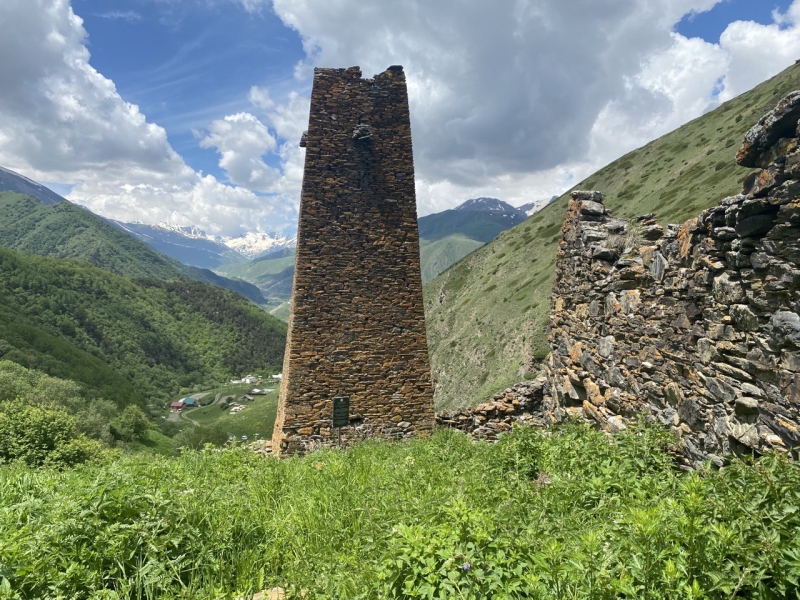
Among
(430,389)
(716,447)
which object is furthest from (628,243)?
(430,389)

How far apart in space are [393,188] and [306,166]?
2.10 metres

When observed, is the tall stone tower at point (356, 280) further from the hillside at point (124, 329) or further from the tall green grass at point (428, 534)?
the hillside at point (124, 329)

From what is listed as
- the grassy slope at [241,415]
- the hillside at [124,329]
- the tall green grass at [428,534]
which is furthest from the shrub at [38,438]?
the grassy slope at [241,415]

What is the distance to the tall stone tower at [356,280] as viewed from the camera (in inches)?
395

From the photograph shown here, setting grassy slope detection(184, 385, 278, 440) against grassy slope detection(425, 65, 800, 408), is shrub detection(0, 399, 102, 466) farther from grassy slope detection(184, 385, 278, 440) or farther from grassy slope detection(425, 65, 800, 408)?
grassy slope detection(184, 385, 278, 440)

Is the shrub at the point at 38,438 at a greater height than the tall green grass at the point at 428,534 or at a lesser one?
lesser

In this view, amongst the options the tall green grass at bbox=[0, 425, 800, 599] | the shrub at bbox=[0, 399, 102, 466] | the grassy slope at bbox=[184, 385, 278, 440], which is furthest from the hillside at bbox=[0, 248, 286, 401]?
the tall green grass at bbox=[0, 425, 800, 599]

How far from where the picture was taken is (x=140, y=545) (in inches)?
131

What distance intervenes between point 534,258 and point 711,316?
60.2m

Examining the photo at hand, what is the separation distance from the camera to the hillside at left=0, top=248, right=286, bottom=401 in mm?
88875

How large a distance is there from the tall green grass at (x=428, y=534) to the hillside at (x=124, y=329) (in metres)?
88.7

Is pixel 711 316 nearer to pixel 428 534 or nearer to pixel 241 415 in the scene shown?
pixel 428 534

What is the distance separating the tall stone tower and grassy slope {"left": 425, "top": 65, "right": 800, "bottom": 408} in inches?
787

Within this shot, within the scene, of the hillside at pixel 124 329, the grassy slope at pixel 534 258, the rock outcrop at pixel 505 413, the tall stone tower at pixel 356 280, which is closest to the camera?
the tall stone tower at pixel 356 280
